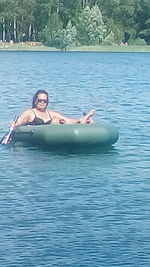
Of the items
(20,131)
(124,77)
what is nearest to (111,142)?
(20,131)

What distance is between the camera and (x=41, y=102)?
17.6 meters

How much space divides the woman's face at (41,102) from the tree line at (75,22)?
80848 millimetres

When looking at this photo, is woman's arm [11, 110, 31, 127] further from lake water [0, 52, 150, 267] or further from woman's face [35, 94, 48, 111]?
lake water [0, 52, 150, 267]

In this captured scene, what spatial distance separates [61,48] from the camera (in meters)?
102

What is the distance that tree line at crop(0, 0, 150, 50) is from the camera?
100000mm

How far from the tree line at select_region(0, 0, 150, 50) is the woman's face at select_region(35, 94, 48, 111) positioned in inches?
3183

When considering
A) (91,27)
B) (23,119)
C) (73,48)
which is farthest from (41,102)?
(73,48)

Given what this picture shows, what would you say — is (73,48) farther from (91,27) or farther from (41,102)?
(41,102)

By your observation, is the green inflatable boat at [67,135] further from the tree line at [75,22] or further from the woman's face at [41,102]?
the tree line at [75,22]

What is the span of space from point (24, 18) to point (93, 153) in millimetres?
89223

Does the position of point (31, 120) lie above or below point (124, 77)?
above

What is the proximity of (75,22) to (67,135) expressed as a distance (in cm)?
8807

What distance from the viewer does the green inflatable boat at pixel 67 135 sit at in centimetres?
1722

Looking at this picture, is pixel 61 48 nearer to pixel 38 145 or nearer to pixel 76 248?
pixel 38 145
